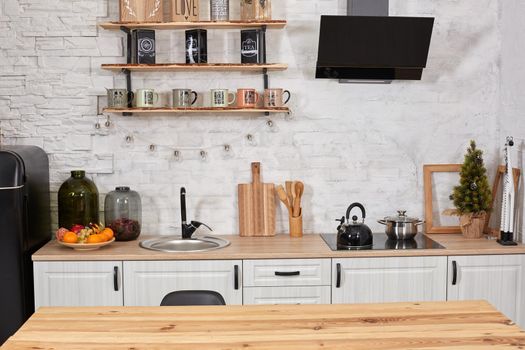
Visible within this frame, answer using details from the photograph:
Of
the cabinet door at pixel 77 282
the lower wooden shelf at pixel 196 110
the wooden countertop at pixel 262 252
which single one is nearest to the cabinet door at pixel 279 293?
the wooden countertop at pixel 262 252

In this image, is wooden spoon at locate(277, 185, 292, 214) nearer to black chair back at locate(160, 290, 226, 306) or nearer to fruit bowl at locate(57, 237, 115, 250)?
fruit bowl at locate(57, 237, 115, 250)

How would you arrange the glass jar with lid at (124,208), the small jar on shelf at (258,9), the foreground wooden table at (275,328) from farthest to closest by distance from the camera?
the glass jar with lid at (124,208) → the small jar on shelf at (258,9) → the foreground wooden table at (275,328)

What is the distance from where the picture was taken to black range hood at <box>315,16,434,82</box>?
4156 millimetres

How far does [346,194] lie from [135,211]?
130cm

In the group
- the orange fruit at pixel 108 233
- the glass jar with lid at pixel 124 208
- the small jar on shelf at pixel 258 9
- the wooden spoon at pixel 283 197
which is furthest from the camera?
the wooden spoon at pixel 283 197

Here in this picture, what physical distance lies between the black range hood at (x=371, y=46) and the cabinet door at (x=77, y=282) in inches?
65.8

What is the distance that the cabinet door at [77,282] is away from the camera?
398 centimetres

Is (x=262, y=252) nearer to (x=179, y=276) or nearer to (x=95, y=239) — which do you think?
(x=179, y=276)

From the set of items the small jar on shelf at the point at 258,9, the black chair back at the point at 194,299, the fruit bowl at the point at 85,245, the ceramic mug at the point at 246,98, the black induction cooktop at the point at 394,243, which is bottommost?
the black chair back at the point at 194,299

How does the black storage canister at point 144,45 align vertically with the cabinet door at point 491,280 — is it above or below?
above

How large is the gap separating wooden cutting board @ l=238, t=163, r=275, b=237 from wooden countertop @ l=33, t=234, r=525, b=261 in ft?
0.64

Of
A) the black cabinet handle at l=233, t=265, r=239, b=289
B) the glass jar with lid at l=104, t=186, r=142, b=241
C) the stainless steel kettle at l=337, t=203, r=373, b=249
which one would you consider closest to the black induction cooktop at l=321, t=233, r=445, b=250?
the stainless steel kettle at l=337, t=203, r=373, b=249

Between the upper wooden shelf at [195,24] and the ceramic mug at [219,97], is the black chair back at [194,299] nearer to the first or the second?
the ceramic mug at [219,97]

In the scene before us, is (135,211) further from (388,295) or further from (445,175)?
(445,175)
